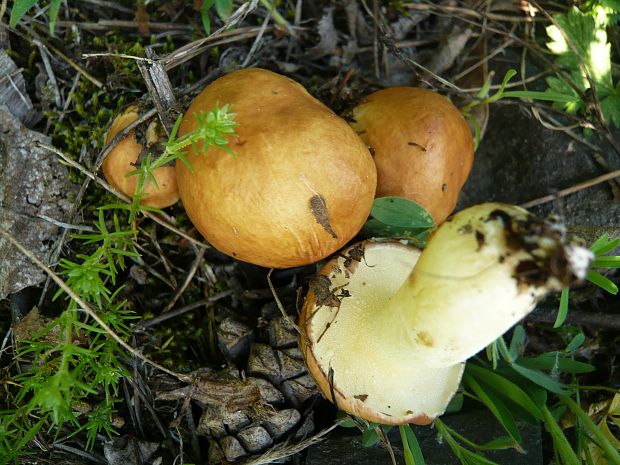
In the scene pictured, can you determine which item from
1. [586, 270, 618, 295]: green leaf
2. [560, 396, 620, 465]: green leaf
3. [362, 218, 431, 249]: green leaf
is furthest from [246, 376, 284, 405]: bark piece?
[586, 270, 618, 295]: green leaf

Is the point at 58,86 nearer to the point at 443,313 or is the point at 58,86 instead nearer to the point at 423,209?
the point at 423,209

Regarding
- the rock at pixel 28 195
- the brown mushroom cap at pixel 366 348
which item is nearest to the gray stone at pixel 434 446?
the brown mushroom cap at pixel 366 348

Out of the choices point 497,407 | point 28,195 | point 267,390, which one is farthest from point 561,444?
point 28,195

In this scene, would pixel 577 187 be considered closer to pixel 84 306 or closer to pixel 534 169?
pixel 534 169

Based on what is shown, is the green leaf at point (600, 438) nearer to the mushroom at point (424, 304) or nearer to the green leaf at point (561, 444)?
the green leaf at point (561, 444)

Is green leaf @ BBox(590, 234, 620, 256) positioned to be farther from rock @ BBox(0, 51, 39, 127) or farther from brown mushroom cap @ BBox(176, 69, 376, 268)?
rock @ BBox(0, 51, 39, 127)
